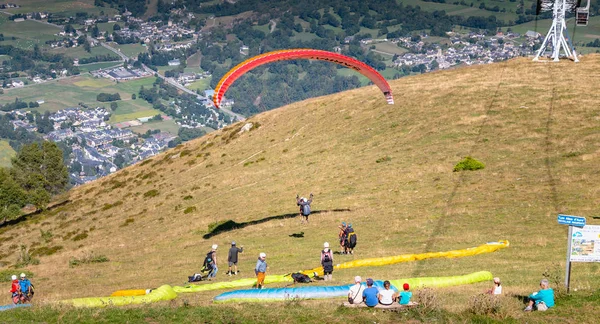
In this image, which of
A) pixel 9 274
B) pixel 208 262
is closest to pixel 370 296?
pixel 208 262

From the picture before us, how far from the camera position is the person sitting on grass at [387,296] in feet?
90.6

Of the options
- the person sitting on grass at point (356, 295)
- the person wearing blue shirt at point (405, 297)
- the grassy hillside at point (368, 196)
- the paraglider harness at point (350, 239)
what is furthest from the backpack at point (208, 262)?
the person wearing blue shirt at point (405, 297)

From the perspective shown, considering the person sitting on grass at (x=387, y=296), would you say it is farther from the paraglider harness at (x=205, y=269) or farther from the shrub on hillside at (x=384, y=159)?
the shrub on hillside at (x=384, y=159)

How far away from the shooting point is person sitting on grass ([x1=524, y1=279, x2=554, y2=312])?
88.0 ft

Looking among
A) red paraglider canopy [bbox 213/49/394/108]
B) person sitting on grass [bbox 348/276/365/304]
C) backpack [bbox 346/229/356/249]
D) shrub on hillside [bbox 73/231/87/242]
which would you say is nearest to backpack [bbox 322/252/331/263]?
backpack [bbox 346/229/356/249]

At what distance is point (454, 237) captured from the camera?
40969 mm

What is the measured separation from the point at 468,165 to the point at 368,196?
7696 millimetres

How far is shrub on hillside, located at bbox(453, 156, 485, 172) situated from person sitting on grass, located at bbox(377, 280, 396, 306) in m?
29.1

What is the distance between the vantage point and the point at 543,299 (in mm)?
26844

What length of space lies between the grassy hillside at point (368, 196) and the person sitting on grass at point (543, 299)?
315mm

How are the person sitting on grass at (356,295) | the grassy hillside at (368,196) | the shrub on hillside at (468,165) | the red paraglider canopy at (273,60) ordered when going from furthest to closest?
the shrub on hillside at (468,165) → the red paraglider canopy at (273,60) → the grassy hillside at (368,196) → the person sitting on grass at (356,295)

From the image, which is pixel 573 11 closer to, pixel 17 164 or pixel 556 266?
pixel 556 266

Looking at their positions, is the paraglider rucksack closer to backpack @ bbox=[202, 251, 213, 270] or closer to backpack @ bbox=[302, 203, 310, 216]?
backpack @ bbox=[202, 251, 213, 270]

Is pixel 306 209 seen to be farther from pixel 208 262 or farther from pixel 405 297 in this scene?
pixel 405 297
